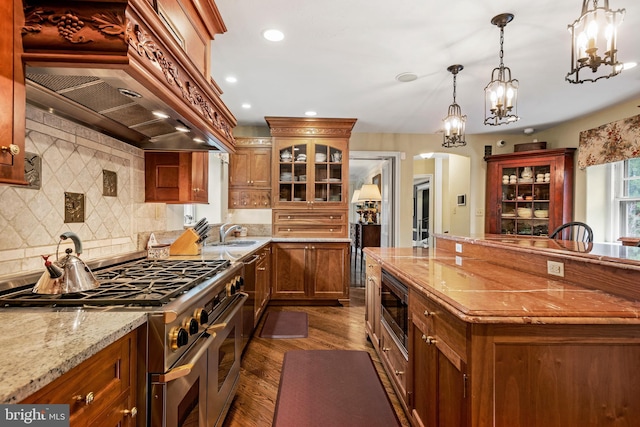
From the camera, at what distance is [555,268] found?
1.60 meters

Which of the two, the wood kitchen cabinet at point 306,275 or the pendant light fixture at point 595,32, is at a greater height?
the pendant light fixture at point 595,32

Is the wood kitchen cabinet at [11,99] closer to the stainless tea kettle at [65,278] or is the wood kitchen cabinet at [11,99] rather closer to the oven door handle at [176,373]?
the stainless tea kettle at [65,278]

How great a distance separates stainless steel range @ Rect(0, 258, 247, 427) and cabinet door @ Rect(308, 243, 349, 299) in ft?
7.52

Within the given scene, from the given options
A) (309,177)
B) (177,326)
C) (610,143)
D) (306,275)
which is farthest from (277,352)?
(610,143)

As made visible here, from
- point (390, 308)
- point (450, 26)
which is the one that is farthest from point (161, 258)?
point (450, 26)

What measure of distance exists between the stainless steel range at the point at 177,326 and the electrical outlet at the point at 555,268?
1.72m

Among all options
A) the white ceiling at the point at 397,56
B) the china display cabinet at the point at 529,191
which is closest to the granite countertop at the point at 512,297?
the white ceiling at the point at 397,56

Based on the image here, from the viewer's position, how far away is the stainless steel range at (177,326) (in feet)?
3.47

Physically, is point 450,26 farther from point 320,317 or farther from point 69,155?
point 320,317

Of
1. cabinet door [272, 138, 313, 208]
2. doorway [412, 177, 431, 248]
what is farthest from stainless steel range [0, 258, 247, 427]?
doorway [412, 177, 431, 248]

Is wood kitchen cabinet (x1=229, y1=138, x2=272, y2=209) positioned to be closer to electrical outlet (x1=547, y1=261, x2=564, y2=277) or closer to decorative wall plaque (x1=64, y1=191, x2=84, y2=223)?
decorative wall plaque (x1=64, y1=191, x2=84, y2=223)

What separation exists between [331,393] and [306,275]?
2.18 metres

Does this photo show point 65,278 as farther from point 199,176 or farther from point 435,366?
point 435,366

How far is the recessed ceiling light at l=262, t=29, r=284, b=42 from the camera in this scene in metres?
2.39
